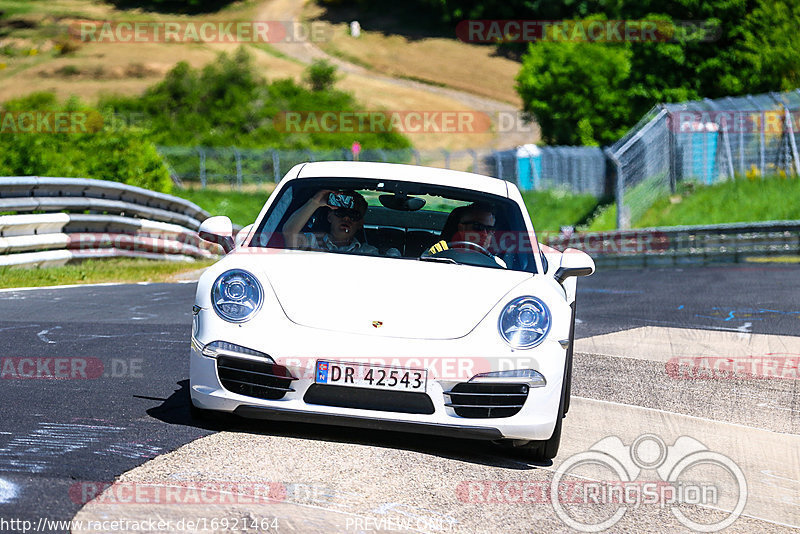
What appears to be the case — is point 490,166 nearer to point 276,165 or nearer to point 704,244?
point 276,165

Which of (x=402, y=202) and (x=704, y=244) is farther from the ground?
(x=402, y=202)

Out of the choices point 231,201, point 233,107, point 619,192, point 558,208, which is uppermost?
point 233,107

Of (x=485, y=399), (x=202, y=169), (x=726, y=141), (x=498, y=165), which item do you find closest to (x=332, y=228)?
(x=485, y=399)

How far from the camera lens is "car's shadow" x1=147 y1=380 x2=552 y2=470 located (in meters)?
5.61

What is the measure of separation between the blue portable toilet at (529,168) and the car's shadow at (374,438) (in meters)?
37.8

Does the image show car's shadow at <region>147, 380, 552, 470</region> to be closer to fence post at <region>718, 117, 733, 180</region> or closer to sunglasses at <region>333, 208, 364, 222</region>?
sunglasses at <region>333, 208, 364, 222</region>

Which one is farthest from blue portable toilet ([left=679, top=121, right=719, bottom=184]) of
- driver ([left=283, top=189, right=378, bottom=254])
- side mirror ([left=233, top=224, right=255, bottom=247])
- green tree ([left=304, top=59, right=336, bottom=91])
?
green tree ([left=304, top=59, right=336, bottom=91])

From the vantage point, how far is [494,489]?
5.04 m

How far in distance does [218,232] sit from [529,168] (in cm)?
3819

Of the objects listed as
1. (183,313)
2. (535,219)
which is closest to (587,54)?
(535,219)

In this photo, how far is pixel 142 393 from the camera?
6.55 m

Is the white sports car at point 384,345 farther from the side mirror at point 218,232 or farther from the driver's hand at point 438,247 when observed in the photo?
the driver's hand at point 438,247

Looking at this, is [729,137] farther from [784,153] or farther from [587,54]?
[587,54]

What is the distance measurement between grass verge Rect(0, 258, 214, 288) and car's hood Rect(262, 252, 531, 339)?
7689 mm
